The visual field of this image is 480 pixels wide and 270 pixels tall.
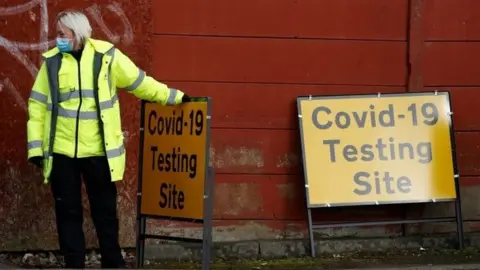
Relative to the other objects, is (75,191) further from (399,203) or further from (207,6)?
(399,203)

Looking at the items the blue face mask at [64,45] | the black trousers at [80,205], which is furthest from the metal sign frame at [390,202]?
the blue face mask at [64,45]

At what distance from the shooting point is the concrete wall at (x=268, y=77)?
21.5 feet

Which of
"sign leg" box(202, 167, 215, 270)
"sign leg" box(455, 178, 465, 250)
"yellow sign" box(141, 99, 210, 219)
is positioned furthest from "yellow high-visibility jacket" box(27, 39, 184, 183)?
"sign leg" box(455, 178, 465, 250)

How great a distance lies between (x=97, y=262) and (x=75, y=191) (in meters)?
1.26

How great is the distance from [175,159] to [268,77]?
1467 mm

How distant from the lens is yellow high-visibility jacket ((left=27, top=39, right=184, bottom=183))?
17.7ft

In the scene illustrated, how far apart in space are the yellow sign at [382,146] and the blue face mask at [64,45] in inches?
80.5

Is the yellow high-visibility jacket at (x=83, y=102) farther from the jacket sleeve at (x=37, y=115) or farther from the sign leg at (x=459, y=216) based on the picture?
the sign leg at (x=459, y=216)

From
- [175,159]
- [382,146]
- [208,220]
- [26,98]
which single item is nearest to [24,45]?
[26,98]

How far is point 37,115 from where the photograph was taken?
547 centimetres

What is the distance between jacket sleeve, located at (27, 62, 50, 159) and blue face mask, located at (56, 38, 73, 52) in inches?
6.8

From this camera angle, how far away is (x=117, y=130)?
550 centimetres

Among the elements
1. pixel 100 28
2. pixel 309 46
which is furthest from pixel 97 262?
pixel 309 46

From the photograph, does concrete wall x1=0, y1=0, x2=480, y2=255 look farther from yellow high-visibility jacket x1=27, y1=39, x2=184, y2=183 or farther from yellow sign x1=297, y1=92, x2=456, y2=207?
yellow high-visibility jacket x1=27, y1=39, x2=184, y2=183
